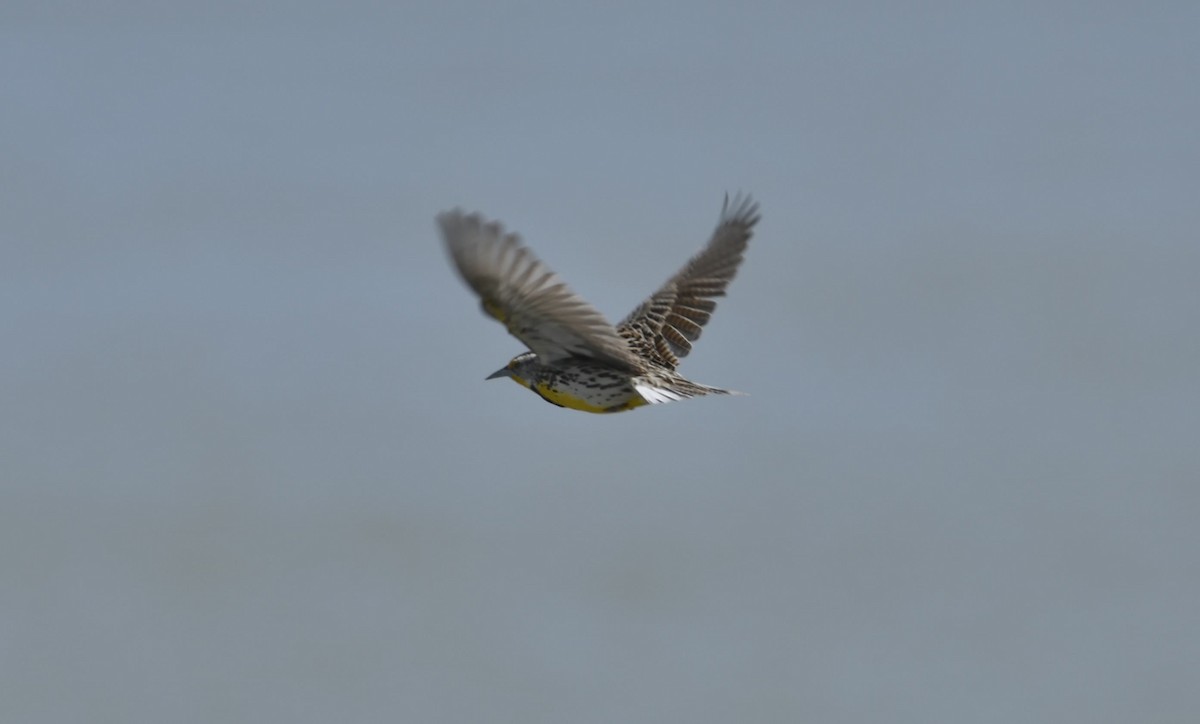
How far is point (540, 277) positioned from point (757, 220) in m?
7.17

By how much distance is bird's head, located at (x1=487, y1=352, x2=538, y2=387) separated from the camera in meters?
15.6

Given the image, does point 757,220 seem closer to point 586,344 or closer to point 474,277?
point 586,344

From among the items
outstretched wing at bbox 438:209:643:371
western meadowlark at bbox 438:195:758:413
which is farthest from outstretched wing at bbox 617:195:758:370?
outstretched wing at bbox 438:209:643:371

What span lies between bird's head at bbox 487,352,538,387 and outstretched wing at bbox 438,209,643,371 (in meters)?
0.76

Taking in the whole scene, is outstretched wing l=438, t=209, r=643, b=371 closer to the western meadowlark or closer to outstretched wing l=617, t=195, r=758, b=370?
the western meadowlark

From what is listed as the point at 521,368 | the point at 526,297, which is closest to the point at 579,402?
the point at 521,368

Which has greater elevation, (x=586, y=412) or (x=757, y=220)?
(x=757, y=220)

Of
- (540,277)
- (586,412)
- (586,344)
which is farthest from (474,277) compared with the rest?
(586,412)

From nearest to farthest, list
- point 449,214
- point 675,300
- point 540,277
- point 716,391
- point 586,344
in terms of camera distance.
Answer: point 449,214 < point 540,277 < point 586,344 < point 716,391 < point 675,300

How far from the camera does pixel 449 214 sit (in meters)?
12.1

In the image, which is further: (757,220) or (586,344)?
(757,220)

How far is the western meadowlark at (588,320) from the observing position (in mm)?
12625

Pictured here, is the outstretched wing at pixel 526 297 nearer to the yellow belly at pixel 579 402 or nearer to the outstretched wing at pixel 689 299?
the yellow belly at pixel 579 402

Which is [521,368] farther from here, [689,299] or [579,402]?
[689,299]
